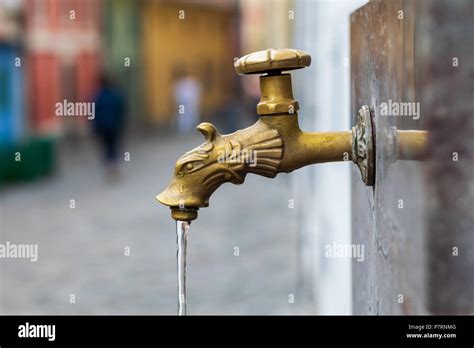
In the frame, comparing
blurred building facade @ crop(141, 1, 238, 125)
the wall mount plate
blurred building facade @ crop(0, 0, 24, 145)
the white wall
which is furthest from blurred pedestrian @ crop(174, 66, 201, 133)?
the wall mount plate

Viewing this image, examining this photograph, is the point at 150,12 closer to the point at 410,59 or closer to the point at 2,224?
the point at 2,224

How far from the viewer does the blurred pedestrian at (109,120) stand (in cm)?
1516

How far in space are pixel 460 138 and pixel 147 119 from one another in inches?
1232

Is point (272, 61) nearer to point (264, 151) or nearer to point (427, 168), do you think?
point (264, 151)

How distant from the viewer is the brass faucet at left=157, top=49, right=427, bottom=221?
2004mm

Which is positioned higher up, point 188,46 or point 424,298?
point 188,46

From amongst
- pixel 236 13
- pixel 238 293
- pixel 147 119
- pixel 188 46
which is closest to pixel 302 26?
pixel 238 293

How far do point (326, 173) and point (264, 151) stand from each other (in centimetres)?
267

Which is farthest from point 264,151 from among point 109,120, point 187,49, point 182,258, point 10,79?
point 187,49

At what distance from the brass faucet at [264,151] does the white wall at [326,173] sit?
0.55 m

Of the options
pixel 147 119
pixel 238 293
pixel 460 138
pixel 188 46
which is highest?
pixel 188 46

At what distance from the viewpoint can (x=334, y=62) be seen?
427 cm

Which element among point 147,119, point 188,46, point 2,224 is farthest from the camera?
point 188,46

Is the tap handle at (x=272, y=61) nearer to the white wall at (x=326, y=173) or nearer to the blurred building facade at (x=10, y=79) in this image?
the white wall at (x=326, y=173)
